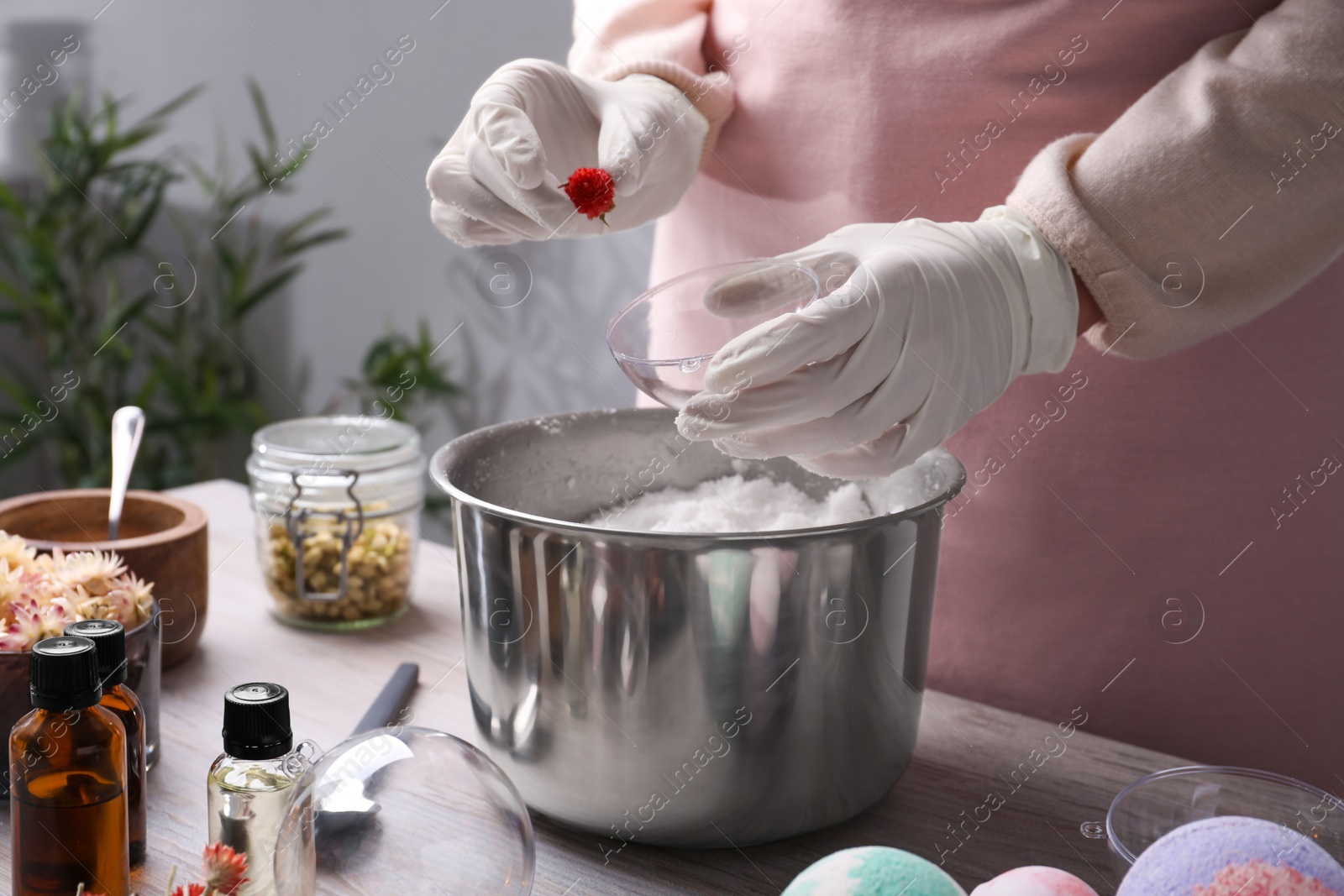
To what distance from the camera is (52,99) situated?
2.70 metres

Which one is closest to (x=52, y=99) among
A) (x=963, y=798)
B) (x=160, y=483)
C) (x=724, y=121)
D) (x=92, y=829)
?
(x=160, y=483)

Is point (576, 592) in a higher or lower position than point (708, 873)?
higher

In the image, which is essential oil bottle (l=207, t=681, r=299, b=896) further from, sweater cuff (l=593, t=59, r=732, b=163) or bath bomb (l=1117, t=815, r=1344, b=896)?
sweater cuff (l=593, t=59, r=732, b=163)

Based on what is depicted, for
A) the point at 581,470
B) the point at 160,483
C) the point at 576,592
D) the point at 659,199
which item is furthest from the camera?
the point at 160,483

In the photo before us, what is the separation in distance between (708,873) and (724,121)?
2.23ft

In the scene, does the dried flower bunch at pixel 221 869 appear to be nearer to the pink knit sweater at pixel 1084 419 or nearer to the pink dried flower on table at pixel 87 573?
the pink dried flower on table at pixel 87 573

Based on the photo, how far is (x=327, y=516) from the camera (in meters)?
1.01

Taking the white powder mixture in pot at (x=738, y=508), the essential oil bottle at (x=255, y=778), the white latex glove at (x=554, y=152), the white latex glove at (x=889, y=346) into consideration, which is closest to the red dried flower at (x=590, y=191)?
the white latex glove at (x=554, y=152)

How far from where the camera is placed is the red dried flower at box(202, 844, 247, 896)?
1.66 ft

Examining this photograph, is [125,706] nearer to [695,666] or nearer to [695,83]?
[695,666]

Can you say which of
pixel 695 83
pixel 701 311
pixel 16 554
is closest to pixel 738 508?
pixel 701 311

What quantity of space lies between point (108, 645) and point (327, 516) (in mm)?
412

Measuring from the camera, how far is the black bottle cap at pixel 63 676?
546 millimetres

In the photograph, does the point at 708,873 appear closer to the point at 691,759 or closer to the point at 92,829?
the point at 691,759
